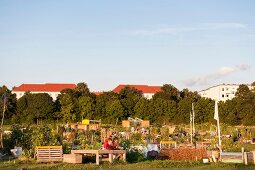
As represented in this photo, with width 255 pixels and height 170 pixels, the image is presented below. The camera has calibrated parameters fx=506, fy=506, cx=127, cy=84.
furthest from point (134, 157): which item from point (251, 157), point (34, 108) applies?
point (34, 108)

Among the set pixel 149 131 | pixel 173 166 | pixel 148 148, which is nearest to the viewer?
pixel 173 166

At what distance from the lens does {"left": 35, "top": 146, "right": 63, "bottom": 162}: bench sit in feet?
68.7

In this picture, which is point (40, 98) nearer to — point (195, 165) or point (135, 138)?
point (135, 138)

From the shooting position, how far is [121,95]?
98.4m

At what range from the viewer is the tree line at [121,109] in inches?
3051

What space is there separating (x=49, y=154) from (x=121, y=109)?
202 feet

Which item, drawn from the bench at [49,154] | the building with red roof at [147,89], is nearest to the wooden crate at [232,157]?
the bench at [49,154]

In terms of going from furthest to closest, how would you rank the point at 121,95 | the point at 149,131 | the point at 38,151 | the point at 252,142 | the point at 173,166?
the point at 121,95 → the point at 149,131 → the point at 252,142 → the point at 38,151 → the point at 173,166

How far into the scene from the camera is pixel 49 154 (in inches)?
828

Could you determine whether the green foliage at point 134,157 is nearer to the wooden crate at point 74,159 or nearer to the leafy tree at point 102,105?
the wooden crate at point 74,159

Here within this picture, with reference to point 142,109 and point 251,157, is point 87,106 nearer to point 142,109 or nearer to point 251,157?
point 142,109

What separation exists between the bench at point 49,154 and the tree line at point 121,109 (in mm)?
56281

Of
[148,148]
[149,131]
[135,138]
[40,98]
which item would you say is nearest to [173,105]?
[40,98]

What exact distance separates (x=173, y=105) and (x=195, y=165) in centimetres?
6306
